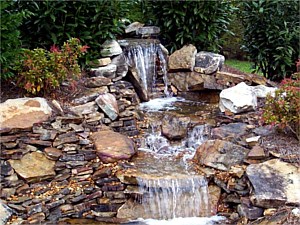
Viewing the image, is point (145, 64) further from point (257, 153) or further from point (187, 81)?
point (257, 153)

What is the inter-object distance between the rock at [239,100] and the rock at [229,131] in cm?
33

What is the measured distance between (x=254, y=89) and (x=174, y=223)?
251 cm

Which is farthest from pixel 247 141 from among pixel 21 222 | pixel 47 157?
pixel 21 222

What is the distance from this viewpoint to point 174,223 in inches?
161

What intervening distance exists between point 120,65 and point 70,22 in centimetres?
93

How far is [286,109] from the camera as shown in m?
4.35

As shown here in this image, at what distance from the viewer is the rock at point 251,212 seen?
148 inches

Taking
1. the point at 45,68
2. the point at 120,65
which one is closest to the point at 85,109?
the point at 45,68

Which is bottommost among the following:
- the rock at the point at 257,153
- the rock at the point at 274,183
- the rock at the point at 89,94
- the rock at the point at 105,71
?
the rock at the point at 274,183

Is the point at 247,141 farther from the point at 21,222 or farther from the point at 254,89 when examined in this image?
the point at 21,222

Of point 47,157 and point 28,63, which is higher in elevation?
point 28,63

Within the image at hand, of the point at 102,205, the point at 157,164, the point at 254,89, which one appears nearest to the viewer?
the point at 102,205

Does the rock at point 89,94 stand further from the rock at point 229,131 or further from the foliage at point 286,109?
the foliage at point 286,109

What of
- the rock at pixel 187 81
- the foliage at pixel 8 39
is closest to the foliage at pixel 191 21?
the rock at pixel 187 81
